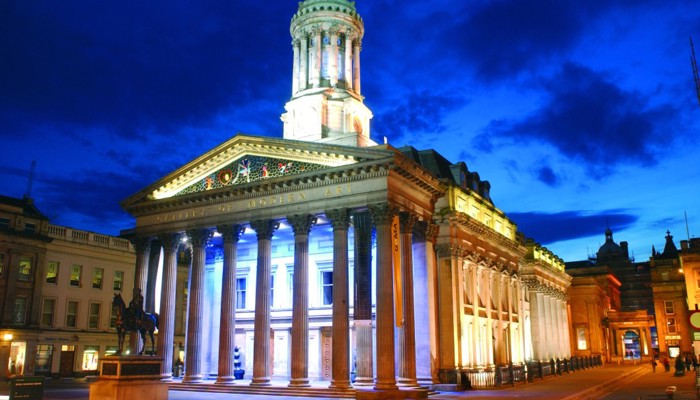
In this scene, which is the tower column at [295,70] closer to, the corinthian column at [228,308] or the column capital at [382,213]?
the corinthian column at [228,308]

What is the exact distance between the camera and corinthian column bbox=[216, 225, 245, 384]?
115 ft

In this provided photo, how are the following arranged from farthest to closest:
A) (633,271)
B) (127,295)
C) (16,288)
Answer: (633,271), (127,295), (16,288)

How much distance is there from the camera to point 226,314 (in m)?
35.9

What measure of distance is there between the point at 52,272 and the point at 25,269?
245cm

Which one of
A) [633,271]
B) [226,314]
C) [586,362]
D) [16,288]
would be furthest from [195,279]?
[633,271]

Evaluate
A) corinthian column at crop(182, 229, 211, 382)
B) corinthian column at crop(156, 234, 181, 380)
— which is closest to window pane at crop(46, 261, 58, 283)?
corinthian column at crop(156, 234, 181, 380)

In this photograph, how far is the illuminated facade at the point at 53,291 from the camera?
157ft

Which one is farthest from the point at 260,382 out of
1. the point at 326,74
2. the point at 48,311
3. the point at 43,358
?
the point at 48,311

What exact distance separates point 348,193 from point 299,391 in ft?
33.3

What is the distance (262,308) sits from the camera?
3481cm

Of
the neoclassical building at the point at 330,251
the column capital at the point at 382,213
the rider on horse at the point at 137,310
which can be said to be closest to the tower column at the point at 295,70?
the neoclassical building at the point at 330,251

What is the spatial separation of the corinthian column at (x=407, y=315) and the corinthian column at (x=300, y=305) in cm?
482

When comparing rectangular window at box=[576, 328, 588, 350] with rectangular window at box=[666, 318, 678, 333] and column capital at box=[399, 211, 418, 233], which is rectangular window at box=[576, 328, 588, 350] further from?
column capital at box=[399, 211, 418, 233]

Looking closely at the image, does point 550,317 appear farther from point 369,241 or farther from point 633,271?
point 633,271
